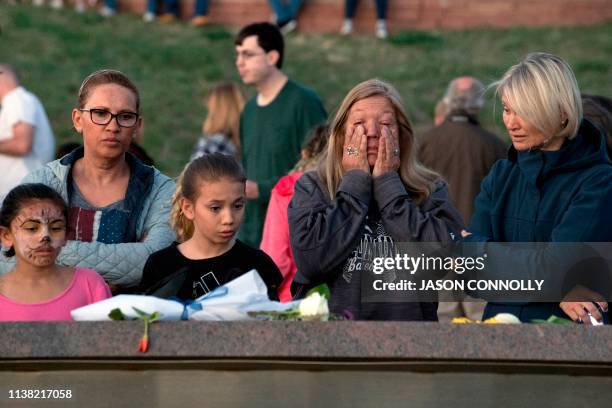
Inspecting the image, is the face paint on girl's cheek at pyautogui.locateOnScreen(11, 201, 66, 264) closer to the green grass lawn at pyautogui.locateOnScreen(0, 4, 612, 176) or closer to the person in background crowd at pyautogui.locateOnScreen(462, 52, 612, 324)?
the person in background crowd at pyautogui.locateOnScreen(462, 52, 612, 324)

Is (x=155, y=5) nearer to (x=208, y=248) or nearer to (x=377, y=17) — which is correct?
(x=377, y=17)

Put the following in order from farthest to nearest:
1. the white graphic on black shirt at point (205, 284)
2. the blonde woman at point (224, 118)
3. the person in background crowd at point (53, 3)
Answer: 1. the person in background crowd at point (53, 3)
2. the blonde woman at point (224, 118)
3. the white graphic on black shirt at point (205, 284)

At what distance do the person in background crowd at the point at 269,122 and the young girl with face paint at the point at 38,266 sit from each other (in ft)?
10.7

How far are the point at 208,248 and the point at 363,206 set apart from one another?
2.12ft

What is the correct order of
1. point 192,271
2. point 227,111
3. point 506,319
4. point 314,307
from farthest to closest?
point 227,111, point 192,271, point 506,319, point 314,307

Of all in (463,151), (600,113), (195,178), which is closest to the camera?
(195,178)

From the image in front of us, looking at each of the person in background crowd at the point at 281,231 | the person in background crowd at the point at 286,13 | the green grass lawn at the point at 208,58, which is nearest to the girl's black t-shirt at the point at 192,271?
the person in background crowd at the point at 281,231

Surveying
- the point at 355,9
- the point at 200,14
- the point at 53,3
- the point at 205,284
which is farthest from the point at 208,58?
the point at 205,284

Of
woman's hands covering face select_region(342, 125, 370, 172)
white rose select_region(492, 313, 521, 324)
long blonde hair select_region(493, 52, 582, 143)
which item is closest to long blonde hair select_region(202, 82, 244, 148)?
woman's hands covering face select_region(342, 125, 370, 172)

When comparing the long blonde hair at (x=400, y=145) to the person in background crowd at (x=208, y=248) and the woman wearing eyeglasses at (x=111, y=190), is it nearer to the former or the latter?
the person in background crowd at (x=208, y=248)

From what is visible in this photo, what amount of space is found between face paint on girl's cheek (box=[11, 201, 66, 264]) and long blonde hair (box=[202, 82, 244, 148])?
4.82 meters

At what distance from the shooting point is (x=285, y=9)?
18.7 metres

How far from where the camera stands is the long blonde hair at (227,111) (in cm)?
1000

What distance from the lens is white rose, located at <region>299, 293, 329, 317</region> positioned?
493 cm
